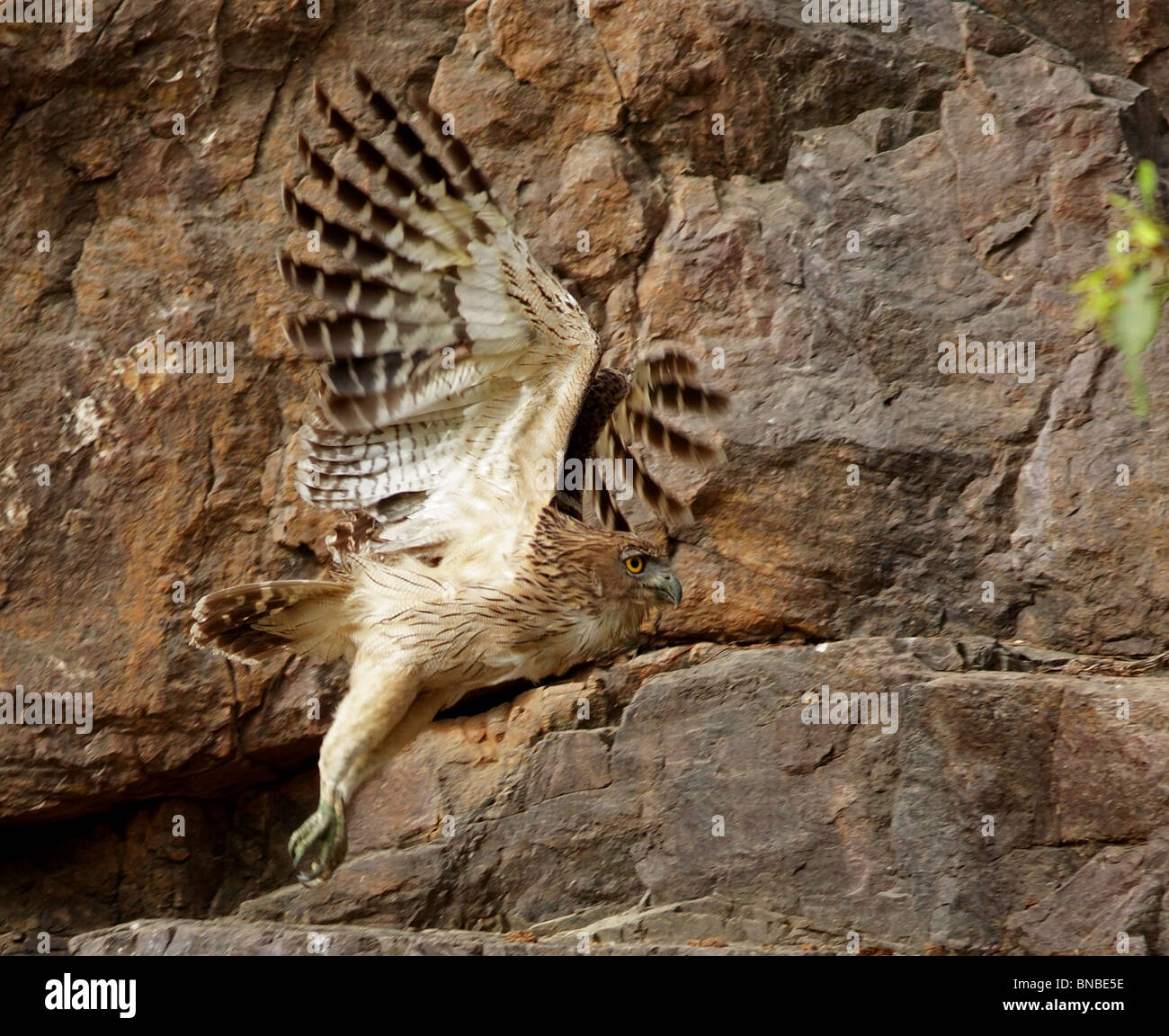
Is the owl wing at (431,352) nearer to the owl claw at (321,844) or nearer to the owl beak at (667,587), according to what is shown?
the owl beak at (667,587)

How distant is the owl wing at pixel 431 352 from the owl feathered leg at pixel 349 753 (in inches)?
24.1

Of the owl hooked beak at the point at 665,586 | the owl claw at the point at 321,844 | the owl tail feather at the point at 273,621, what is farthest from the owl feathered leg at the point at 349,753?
the owl hooked beak at the point at 665,586

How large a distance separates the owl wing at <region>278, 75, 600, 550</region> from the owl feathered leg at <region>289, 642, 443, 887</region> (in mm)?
611

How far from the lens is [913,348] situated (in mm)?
6625

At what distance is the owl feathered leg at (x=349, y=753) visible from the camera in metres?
5.05

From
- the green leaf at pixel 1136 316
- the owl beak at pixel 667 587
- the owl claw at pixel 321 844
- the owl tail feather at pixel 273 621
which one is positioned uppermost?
the green leaf at pixel 1136 316

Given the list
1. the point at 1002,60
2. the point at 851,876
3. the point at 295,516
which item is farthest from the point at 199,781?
the point at 1002,60

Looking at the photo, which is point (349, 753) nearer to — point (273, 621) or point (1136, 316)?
point (273, 621)

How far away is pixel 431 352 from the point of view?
509 centimetres

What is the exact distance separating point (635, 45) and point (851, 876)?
398 cm

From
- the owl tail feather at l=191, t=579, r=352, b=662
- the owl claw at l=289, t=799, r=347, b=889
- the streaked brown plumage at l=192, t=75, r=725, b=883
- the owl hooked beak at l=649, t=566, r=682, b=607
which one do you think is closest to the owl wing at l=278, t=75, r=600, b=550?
the streaked brown plumage at l=192, t=75, r=725, b=883

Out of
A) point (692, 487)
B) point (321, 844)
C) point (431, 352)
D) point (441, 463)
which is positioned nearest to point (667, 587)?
point (441, 463)

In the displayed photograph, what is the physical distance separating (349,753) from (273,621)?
2.28 feet

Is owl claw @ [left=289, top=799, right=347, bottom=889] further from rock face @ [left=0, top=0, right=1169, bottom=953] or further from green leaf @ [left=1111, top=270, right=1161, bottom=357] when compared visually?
green leaf @ [left=1111, top=270, right=1161, bottom=357]
